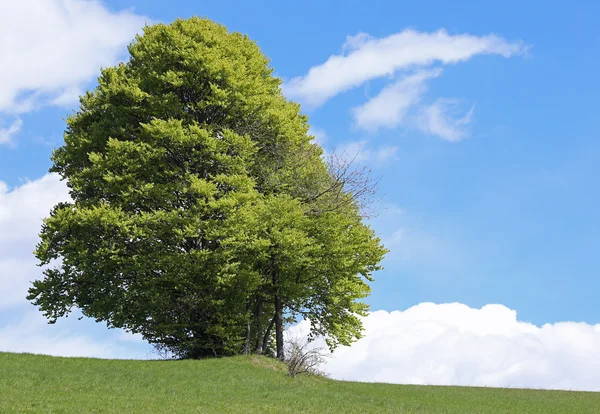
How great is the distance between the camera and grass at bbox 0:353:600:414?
21062 mm

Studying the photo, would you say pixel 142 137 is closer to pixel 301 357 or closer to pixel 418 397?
pixel 301 357

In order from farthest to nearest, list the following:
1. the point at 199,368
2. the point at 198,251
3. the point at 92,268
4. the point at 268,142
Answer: the point at 268,142 < the point at 92,268 < the point at 198,251 < the point at 199,368

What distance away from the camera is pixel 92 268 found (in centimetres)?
3412

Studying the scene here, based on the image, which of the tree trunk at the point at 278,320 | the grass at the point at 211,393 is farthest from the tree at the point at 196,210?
the grass at the point at 211,393

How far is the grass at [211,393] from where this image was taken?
69.1 ft

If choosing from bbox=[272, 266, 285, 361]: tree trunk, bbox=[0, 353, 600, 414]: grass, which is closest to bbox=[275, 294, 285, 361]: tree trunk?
bbox=[272, 266, 285, 361]: tree trunk

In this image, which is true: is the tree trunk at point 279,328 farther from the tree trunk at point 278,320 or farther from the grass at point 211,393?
the grass at point 211,393

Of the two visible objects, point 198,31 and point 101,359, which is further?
point 198,31

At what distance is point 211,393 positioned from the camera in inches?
1000

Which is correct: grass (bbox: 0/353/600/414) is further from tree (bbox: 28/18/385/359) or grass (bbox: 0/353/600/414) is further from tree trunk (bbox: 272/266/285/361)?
tree (bbox: 28/18/385/359)

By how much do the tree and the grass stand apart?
4272mm

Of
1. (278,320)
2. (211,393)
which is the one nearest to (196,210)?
(278,320)

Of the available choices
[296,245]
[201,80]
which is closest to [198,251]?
[296,245]

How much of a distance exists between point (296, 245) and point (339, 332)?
29.6 feet
